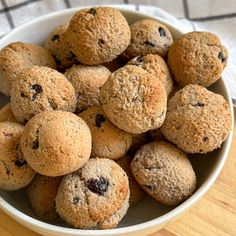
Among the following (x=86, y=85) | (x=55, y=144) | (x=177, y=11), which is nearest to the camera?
(x=55, y=144)

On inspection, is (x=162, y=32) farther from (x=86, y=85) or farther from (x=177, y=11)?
(x=177, y=11)

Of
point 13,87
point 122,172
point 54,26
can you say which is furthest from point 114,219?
point 54,26

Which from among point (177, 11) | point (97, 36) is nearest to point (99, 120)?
point (97, 36)

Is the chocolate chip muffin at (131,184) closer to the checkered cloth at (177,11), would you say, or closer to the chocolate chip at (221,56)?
the chocolate chip at (221,56)

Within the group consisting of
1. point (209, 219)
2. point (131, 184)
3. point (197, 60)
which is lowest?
point (209, 219)

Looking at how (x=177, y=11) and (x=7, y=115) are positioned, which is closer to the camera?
(x=7, y=115)

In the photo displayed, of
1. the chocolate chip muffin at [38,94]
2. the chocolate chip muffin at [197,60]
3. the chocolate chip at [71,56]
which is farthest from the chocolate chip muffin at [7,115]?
the chocolate chip muffin at [197,60]
